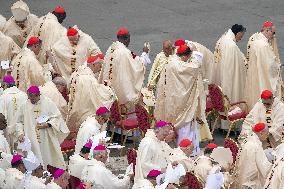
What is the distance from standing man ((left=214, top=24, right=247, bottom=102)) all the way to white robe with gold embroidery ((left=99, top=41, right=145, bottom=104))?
198 centimetres

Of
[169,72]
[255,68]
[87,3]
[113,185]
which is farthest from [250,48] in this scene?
[87,3]

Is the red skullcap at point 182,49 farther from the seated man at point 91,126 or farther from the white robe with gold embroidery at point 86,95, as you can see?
the seated man at point 91,126

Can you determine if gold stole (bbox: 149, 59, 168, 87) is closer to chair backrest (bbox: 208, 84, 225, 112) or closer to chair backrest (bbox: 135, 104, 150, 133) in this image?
chair backrest (bbox: 208, 84, 225, 112)

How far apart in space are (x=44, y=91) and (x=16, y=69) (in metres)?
1.72

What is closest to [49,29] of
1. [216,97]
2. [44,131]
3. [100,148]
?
[216,97]

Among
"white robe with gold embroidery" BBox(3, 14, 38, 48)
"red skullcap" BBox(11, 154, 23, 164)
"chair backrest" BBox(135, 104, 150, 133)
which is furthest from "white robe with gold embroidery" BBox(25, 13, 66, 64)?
"red skullcap" BBox(11, 154, 23, 164)

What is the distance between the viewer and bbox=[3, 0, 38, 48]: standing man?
27.8 metres

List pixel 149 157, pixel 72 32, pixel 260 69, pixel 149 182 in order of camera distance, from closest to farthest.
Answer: pixel 149 182 → pixel 149 157 → pixel 260 69 → pixel 72 32

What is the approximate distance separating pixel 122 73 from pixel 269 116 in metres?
3.55

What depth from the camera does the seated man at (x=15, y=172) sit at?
66.2ft

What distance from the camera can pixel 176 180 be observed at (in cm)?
1980

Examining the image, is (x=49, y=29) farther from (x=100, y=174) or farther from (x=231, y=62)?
(x=100, y=174)

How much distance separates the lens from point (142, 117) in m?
23.3

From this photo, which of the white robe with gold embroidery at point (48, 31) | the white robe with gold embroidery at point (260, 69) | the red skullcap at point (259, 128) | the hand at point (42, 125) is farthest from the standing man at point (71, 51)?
the red skullcap at point (259, 128)
